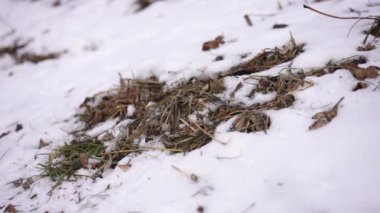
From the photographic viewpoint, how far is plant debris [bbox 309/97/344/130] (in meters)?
1.41

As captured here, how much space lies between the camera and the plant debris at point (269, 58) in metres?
1.90

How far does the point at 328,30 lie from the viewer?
1.96 meters

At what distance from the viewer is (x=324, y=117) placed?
4.66 feet

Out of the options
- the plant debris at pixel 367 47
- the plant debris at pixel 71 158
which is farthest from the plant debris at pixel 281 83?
the plant debris at pixel 71 158

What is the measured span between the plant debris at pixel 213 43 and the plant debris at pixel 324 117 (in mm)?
1031

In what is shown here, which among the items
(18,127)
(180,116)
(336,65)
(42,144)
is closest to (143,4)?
(18,127)

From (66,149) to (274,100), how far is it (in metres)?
1.15

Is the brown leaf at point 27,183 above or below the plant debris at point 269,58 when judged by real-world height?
below

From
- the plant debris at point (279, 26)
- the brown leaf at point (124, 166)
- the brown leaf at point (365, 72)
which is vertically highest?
the plant debris at point (279, 26)

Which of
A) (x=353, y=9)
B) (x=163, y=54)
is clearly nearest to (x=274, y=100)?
(x=353, y=9)

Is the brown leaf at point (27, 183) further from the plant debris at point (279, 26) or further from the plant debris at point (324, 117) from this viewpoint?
the plant debris at point (279, 26)

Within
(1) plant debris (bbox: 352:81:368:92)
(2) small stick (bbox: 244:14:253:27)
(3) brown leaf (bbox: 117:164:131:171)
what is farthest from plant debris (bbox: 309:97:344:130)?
(2) small stick (bbox: 244:14:253:27)

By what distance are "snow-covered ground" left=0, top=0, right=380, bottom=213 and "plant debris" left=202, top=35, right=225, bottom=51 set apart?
0.18 ft

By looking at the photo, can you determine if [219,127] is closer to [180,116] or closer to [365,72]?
[180,116]
